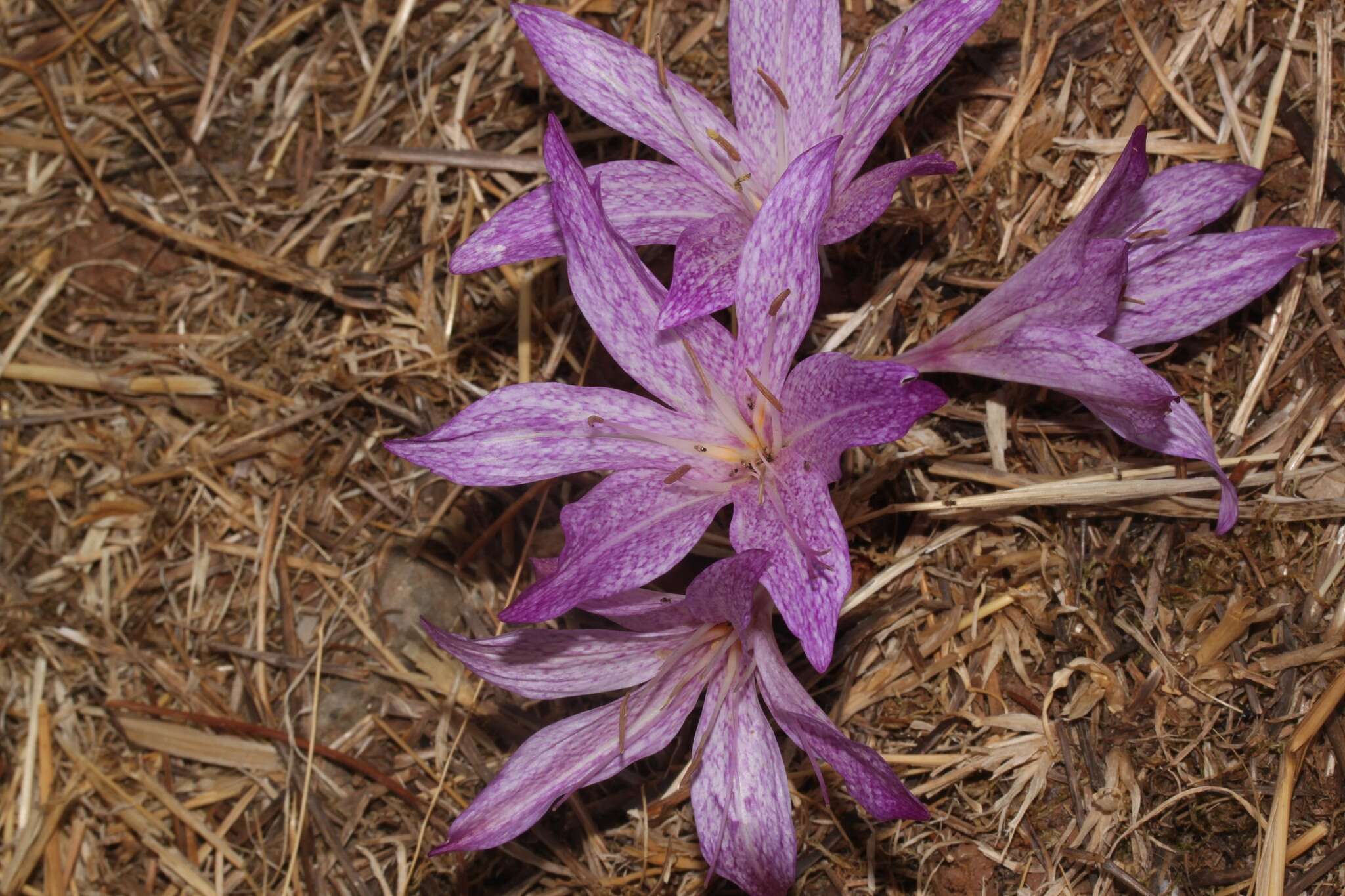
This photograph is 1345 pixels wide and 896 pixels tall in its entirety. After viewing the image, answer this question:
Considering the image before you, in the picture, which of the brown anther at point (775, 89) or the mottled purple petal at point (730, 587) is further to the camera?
the brown anther at point (775, 89)

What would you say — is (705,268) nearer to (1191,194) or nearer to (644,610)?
(644,610)

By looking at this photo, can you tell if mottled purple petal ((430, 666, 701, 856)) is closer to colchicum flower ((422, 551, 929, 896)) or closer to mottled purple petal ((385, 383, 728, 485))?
colchicum flower ((422, 551, 929, 896))

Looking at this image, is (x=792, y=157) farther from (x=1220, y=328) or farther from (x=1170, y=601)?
(x=1170, y=601)

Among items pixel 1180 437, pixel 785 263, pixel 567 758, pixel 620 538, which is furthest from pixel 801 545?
pixel 1180 437

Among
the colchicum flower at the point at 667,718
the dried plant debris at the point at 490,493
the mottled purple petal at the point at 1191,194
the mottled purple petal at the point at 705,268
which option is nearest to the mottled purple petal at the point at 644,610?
the colchicum flower at the point at 667,718

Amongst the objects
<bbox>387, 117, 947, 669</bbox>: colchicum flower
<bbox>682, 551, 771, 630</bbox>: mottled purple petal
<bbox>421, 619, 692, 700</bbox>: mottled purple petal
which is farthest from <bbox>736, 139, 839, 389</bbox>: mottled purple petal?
<bbox>421, 619, 692, 700</bbox>: mottled purple petal

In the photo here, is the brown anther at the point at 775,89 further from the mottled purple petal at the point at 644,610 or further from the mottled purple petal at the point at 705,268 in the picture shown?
the mottled purple petal at the point at 644,610
